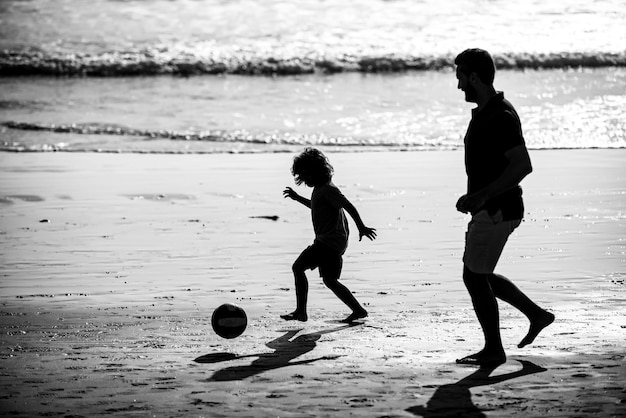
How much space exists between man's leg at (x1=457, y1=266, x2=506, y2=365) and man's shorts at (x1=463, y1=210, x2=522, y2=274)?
0.23 feet

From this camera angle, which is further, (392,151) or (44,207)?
(392,151)

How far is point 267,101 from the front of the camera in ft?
80.4

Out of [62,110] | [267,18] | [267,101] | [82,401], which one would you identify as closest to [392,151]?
[267,101]

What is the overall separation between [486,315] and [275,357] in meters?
1.23

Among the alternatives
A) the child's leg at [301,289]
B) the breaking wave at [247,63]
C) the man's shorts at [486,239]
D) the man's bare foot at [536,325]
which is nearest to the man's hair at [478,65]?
the man's shorts at [486,239]

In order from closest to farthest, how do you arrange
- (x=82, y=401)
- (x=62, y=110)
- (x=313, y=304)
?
(x=82, y=401)
(x=313, y=304)
(x=62, y=110)

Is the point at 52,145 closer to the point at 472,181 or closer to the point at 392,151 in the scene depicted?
the point at 392,151

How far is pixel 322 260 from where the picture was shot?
7.63 m

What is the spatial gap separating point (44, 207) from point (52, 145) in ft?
22.1

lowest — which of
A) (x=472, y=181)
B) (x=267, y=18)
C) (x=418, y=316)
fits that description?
(x=418, y=316)

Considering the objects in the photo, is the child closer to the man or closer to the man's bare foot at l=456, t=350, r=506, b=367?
the man

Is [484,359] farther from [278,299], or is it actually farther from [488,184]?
[278,299]

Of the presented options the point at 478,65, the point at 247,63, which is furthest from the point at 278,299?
the point at 247,63

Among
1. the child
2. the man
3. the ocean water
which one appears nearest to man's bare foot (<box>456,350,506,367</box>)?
the man
